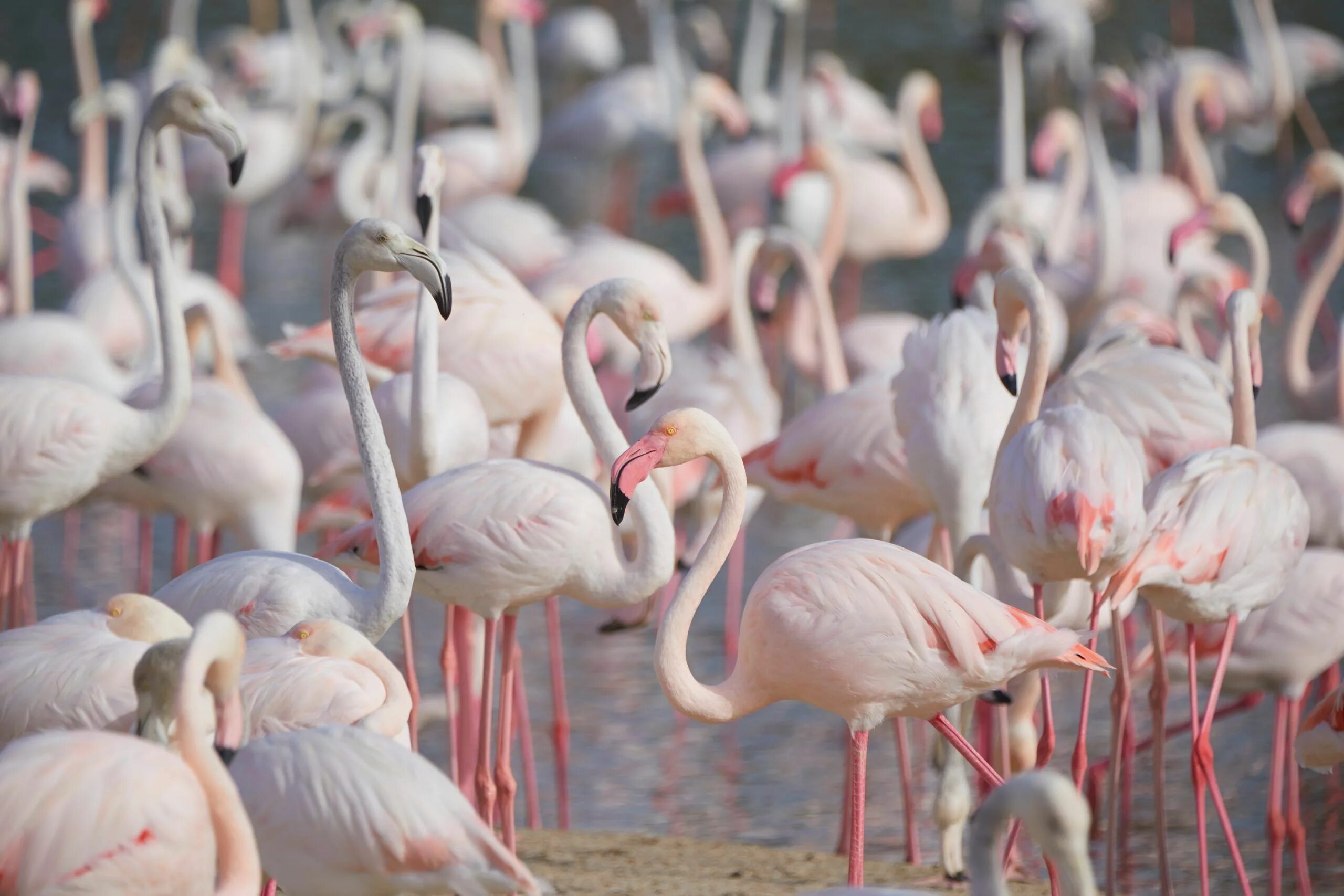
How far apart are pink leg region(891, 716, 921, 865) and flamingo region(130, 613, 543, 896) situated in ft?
6.43

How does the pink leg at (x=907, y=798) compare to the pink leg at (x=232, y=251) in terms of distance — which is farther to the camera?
the pink leg at (x=232, y=251)

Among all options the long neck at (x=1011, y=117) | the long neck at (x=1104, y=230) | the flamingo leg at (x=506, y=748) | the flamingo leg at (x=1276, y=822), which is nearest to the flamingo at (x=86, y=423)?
the flamingo leg at (x=506, y=748)

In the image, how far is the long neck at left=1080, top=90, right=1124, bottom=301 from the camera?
348 inches

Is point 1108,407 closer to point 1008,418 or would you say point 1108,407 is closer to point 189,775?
point 1008,418

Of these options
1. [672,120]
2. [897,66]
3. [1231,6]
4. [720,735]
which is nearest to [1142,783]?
[720,735]

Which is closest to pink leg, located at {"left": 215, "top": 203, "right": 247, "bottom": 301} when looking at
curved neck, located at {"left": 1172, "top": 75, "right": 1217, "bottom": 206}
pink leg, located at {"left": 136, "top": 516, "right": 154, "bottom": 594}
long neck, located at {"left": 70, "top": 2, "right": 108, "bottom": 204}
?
long neck, located at {"left": 70, "top": 2, "right": 108, "bottom": 204}

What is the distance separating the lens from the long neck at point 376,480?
13.4 feet

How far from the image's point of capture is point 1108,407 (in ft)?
16.5

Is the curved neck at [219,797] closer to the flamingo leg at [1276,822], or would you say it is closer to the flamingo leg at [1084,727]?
the flamingo leg at [1084,727]

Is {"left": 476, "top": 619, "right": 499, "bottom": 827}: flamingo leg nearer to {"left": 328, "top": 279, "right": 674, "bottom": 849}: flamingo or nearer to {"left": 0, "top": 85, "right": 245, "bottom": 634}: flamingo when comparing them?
{"left": 328, "top": 279, "right": 674, "bottom": 849}: flamingo

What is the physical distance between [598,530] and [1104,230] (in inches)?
195

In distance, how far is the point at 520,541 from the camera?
14.5 ft

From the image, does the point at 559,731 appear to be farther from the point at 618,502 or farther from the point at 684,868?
the point at 618,502

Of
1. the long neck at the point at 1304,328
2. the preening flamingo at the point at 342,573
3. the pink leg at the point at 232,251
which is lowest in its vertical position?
the preening flamingo at the point at 342,573
